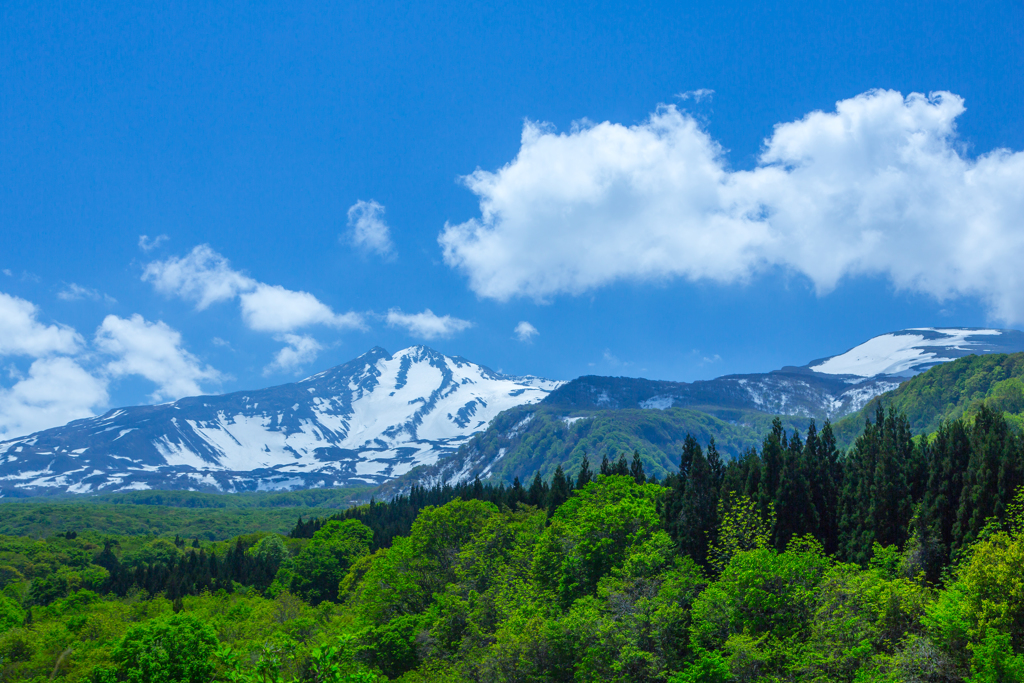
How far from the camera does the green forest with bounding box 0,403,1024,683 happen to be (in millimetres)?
39531

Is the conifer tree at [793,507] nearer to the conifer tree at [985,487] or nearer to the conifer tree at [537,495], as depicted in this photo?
the conifer tree at [985,487]

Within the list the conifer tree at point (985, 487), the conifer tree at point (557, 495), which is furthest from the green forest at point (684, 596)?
the conifer tree at point (557, 495)

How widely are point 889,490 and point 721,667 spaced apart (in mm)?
29679

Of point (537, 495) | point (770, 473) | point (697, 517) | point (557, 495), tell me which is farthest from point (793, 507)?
point (537, 495)

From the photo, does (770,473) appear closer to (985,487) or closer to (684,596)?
(985,487)

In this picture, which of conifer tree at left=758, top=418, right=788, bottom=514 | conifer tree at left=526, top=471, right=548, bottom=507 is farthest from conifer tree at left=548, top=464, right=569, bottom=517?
conifer tree at left=758, top=418, right=788, bottom=514

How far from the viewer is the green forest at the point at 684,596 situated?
39.5 metres

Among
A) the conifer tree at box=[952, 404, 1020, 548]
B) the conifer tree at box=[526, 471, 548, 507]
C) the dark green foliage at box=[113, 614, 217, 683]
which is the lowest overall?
the dark green foliage at box=[113, 614, 217, 683]

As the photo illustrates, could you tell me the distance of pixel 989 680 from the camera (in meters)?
33.0

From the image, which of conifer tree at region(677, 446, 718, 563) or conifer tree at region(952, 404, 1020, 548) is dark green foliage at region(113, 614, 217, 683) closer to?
conifer tree at region(677, 446, 718, 563)

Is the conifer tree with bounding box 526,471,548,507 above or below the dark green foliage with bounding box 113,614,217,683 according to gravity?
above

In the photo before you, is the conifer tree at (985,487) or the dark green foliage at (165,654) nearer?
the conifer tree at (985,487)

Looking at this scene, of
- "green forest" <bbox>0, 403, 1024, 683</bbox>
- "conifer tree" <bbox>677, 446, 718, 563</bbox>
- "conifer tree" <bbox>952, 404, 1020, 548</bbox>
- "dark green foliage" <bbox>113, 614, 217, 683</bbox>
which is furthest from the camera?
"conifer tree" <bbox>677, 446, 718, 563</bbox>

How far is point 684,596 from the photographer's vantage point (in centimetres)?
5178
